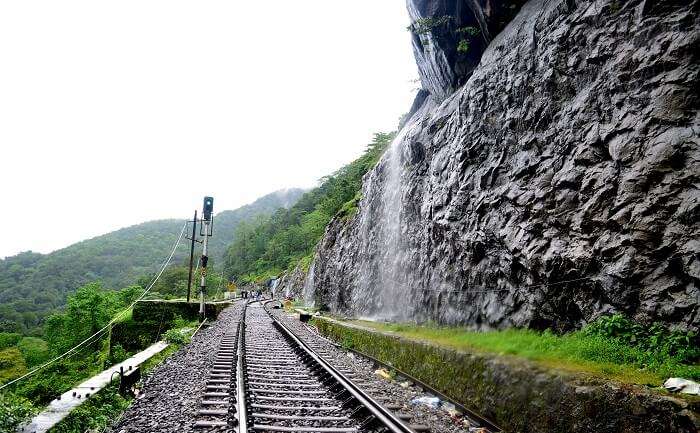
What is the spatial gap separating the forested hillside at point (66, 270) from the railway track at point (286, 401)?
6030 centimetres

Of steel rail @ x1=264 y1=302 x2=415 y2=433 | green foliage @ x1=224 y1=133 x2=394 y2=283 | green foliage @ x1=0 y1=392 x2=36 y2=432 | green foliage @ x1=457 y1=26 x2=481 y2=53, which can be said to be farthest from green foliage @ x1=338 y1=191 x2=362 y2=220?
green foliage @ x1=0 y1=392 x2=36 y2=432

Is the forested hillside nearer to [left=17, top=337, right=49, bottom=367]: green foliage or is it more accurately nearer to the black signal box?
[left=17, top=337, right=49, bottom=367]: green foliage

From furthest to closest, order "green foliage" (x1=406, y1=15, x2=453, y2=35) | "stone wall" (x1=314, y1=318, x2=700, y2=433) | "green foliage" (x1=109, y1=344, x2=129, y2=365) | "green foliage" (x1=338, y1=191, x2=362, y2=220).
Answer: "green foliage" (x1=338, y1=191, x2=362, y2=220) → "green foliage" (x1=406, y1=15, x2=453, y2=35) → "green foliage" (x1=109, y1=344, x2=129, y2=365) → "stone wall" (x1=314, y1=318, x2=700, y2=433)

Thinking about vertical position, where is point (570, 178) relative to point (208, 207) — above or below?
below

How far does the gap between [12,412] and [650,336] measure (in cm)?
759

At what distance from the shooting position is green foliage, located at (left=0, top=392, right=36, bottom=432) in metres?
4.04

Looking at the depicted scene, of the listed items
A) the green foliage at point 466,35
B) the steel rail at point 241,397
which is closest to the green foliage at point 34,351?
the steel rail at point 241,397

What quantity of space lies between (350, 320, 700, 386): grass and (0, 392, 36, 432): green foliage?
573 centimetres

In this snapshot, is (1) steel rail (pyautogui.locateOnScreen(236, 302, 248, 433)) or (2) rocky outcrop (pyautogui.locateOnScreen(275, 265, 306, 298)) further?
(2) rocky outcrop (pyautogui.locateOnScreen(275, 265, 306, 298))

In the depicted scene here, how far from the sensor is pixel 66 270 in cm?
8819

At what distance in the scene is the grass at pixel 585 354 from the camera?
4.54m

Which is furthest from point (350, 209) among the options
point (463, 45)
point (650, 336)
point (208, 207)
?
point (650, 336)

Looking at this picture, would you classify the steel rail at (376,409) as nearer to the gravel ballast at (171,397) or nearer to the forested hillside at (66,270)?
the gravel ballast at (171,397)

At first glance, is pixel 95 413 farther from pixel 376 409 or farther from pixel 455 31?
pixel 455 31
